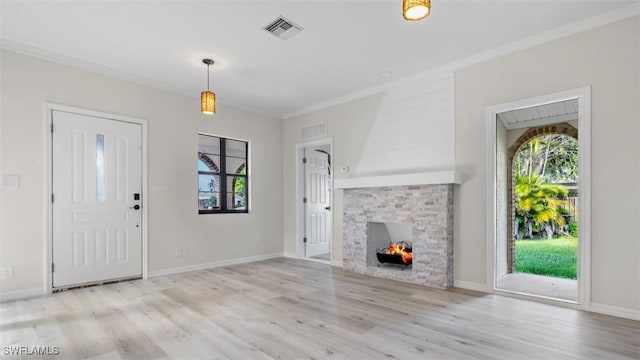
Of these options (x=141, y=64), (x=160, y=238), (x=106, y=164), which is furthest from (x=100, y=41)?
(x=160, y=238)

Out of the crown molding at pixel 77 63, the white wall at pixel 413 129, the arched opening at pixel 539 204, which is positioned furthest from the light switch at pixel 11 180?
the arched opening at pixel 539 204

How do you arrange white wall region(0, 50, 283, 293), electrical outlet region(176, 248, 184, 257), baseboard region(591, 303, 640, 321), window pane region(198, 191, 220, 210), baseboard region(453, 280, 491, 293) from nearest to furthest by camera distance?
baseboard region(591, 303, 640, 321), white wall region(0, 50, 283, 293), baseboard region(453, 280, 491, 293), electrical outlet region(176, 248, 184, 257), window pane region(198, 191, 220, 210)

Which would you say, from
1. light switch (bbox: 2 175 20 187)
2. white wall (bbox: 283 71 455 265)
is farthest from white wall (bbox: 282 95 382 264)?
light switch (bbox: 2 175 20 187)

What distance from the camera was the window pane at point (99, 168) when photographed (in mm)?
4309

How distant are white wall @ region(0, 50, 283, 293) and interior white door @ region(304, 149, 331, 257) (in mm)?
578

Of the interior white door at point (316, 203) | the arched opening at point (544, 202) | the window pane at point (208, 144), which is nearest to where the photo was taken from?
the arched opening at point (544, 202)

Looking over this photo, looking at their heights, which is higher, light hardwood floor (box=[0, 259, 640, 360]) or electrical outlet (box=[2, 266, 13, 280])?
electrical outlet (box=[2, 266, 13, 280])

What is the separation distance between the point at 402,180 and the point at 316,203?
2.52 m

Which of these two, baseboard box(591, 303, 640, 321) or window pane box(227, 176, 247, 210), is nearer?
baseboard box(591, 303, 640, 321)

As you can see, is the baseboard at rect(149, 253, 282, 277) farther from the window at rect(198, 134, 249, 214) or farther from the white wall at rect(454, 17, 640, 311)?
the white wall at rect(454, 17, 640, 311)

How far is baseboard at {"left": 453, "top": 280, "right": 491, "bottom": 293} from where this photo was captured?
386 centimetres

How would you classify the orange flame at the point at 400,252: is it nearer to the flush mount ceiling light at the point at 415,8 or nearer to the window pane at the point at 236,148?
the window pane at the point at 236,148

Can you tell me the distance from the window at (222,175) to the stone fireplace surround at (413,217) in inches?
79.9

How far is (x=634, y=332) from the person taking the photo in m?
2.68
